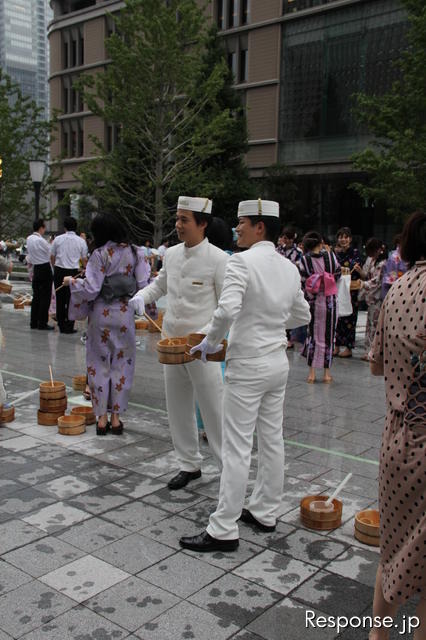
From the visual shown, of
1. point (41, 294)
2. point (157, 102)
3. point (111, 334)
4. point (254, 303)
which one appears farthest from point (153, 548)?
point (157, 102)

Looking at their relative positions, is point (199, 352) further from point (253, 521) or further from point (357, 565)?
point (357, 565)

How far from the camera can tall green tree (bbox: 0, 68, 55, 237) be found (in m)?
19.8

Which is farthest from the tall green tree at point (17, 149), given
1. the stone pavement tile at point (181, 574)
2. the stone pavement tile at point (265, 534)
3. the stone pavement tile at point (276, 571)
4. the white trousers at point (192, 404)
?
the stone pavement tile at point (276, 571)

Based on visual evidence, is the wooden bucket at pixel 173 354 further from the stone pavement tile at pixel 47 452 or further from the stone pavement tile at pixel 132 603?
the stone pavement tile at pixel 47 452

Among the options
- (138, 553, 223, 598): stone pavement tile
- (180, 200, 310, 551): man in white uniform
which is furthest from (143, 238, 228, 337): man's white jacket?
(138, 553, 223, 598): stone pavement tile

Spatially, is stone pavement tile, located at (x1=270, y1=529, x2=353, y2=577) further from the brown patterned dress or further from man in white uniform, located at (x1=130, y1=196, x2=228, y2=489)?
the brown patterned dress

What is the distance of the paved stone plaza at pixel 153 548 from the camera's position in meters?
2.71

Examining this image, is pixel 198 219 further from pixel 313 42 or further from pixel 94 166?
pixel 313 42

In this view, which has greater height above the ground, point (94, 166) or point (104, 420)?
point (94, 166)

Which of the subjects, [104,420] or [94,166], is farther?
[94,166]

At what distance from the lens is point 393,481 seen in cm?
238

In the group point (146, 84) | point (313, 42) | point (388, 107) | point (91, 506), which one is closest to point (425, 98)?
point (388, 107)

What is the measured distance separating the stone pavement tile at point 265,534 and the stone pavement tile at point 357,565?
1.17 ft

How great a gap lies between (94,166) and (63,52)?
29.5 m
